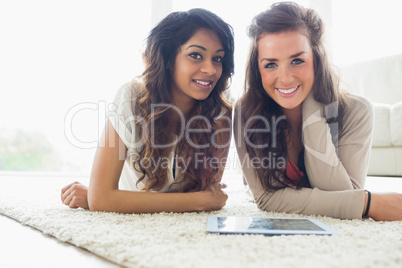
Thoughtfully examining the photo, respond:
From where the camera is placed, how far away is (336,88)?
1.22 m

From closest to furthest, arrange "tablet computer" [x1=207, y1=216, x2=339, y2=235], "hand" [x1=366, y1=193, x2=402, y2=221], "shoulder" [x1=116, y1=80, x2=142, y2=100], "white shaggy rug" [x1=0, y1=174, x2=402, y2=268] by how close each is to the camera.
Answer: "white shaggy rug" [x1=0, y1=174, x2=402, y2=268] → "tablet computer" [x1=207, y1=216, x2=339, y2=235] → "hand" [x1=366, y1=193, x2=402, y2=221] → "shoulder" [x1=116, y1=80, x2=142, y2=100]

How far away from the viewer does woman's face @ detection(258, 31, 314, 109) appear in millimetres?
1146

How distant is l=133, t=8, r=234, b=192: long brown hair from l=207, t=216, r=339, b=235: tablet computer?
333 mm

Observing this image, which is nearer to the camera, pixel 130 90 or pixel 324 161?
pixel 324 161

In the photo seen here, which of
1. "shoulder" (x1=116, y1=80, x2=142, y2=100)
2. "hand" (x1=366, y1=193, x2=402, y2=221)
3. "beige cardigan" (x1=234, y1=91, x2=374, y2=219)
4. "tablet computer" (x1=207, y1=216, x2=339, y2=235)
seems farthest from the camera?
"shoulder" (x1=116, y1=80, x2=142, y2=100)

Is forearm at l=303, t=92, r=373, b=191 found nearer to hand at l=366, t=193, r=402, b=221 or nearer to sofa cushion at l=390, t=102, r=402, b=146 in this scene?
hand at l=366, t=193, r=402, b=221

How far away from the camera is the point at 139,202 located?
1.05m

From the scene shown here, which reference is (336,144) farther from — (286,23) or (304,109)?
(286,23)

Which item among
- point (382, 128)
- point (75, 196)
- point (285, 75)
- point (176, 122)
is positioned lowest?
point (75, 196)

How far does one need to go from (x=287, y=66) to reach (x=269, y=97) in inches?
6.9

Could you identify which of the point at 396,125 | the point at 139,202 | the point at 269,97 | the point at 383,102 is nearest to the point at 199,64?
the point at 269,97

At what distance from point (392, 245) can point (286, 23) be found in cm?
83

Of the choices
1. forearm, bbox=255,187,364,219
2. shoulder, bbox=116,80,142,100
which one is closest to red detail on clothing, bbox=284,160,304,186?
forearm, bbox=255,187,364,219

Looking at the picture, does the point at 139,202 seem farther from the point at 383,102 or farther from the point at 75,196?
the point at 383,102
